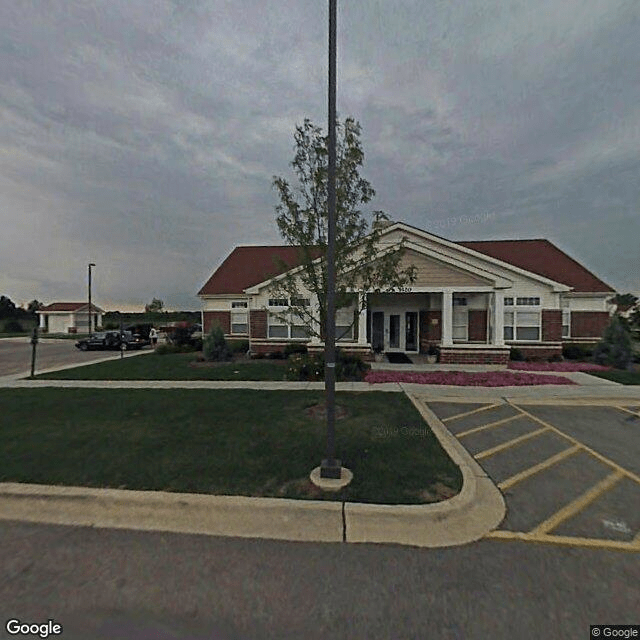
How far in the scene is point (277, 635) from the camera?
90.0 inches

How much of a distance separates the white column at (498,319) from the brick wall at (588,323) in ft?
23.0

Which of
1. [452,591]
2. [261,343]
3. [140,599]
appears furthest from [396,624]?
[261,343]

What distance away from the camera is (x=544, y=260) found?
856 inches

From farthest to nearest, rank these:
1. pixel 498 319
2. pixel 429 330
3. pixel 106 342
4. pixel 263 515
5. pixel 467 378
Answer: pixel 106 342, pixel 429 330, pixel 498 319, pixel 467 378, pixel 263 515

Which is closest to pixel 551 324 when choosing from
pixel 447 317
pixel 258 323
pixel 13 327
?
pixel 447 317

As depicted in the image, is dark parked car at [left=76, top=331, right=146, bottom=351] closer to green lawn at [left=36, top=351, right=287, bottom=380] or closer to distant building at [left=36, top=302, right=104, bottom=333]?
green lawn at [left=36, top=351, right=287, bottom=380]

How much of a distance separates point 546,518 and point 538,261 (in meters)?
21.7

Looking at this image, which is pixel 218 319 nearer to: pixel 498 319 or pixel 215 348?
pixel 215 348

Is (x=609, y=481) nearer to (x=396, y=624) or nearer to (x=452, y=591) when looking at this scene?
(x=452, y=591)

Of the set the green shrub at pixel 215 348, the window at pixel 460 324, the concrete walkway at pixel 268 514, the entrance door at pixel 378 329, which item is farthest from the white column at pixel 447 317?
the concrete walkway at pixel 268 514

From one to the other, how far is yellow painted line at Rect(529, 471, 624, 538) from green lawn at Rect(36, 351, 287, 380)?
8.57m

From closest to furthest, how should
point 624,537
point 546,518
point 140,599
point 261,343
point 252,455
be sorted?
point 140,599, point 624,537, point 546,518, point 252,455, point 261,343

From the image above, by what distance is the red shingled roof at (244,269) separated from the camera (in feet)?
72.0

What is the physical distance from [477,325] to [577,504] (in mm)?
14044
